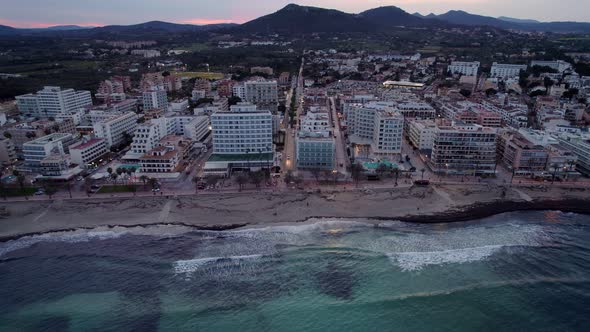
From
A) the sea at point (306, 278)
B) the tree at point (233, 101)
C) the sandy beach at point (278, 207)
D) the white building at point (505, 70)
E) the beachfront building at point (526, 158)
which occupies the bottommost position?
the sea at point (306, 278)

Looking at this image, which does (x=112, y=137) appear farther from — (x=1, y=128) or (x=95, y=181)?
(x=1, y=128)

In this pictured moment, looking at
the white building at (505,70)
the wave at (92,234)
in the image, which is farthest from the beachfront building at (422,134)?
the white building at (505,70)

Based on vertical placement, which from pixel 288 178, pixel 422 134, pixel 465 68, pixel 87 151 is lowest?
pixel 288 178

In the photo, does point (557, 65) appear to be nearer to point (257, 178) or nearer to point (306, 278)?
point (257, 178)

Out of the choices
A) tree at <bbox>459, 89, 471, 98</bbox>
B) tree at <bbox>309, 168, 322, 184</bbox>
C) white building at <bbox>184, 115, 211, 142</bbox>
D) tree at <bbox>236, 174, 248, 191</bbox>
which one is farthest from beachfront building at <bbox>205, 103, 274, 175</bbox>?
tree at <bbox>459, 89, 471, 98</bbox>

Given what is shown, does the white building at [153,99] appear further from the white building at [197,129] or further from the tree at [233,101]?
the white building at [197,129]

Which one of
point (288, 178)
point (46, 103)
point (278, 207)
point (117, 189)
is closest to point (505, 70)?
point (288, 178)
